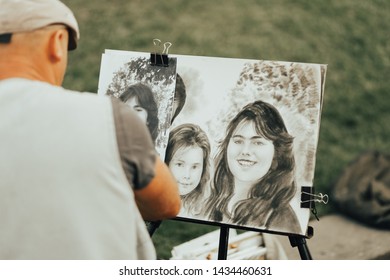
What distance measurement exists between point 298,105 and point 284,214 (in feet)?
1.21

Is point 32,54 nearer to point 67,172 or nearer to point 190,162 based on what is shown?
point 67,172

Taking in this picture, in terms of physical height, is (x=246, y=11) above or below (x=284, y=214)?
above

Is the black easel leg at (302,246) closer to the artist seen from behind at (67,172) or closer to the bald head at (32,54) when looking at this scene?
the artist seen from behind at (67,172)

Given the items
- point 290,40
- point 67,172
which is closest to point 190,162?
point 67,172

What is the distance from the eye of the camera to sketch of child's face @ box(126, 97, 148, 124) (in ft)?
7.33

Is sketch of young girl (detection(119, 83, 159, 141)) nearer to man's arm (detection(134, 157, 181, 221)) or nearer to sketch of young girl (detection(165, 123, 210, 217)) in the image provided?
sketch of young girl (detection(165, 123, 210, 217))

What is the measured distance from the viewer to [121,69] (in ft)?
7.50

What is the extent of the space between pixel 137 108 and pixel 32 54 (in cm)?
74

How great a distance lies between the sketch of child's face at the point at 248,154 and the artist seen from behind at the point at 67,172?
671 mm

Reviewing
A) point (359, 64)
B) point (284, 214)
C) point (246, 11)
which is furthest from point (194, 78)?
point (246, 11)

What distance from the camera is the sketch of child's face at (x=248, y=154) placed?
2.10 m

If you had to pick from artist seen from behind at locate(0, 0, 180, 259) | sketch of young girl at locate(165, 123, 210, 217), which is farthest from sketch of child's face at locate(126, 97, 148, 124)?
artist seen from behind at locate(0, 0, 180, 259)

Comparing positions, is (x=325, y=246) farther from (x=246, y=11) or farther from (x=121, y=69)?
(x=246, y=11)

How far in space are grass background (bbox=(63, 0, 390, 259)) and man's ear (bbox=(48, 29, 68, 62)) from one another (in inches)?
113
